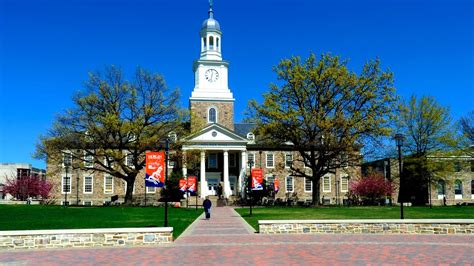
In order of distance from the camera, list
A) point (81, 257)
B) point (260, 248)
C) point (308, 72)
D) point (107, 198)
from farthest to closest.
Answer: point (107, 198), point (308, 72), point (260, 248), point (81, 257)

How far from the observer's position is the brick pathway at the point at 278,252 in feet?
40.2

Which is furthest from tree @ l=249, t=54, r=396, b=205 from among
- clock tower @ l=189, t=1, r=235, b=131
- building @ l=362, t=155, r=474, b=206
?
clock tower @ l=189, t=1, r=235, b=131

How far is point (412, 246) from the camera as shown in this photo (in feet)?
49.1

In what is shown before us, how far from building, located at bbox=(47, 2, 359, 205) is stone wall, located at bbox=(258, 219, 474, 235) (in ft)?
130

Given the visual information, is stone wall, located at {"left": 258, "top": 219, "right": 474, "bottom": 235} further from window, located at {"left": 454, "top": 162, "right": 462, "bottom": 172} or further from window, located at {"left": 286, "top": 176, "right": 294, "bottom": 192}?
window, located at {"left": 286, "top": 176, "right": 294, "bottom": 192}

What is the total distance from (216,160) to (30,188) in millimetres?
22625

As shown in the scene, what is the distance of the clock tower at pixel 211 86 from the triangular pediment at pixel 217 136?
2.73 metres

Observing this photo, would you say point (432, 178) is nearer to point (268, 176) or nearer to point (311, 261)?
point (268, 176)

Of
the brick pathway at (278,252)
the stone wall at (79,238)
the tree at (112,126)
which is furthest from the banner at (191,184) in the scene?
the stone wall at (79,238)

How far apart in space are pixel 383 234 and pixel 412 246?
3.92 meters

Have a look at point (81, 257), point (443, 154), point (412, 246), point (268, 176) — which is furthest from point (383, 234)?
point (268, 176)

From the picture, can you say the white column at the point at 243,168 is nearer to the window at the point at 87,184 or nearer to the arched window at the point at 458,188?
the window at the point at 87,184

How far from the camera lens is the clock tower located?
6300 centimetres

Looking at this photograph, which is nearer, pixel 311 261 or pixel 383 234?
pixel 311 261
